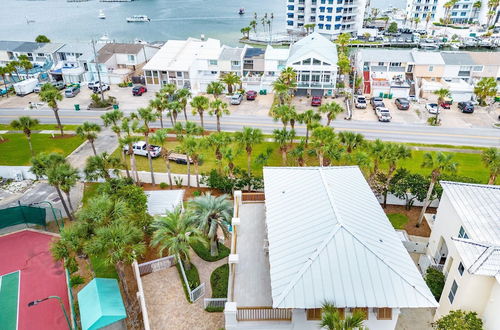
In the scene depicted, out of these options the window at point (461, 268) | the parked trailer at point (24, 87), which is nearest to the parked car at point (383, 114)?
the window at point (461, 268)

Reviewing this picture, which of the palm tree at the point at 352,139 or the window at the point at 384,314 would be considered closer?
the window at the point at 384,314

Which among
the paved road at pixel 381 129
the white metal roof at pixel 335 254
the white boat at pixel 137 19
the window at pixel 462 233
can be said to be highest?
the white metal roof at pixel 335 254

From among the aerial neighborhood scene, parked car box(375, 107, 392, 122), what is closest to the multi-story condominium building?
the aerial neighborhood scene

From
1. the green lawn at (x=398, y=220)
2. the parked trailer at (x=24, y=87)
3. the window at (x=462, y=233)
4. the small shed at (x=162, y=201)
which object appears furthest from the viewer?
the parked trailer at (x=24, y=87)

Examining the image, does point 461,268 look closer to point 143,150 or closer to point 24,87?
point 143,150

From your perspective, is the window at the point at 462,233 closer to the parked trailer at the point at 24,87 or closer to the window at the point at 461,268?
the window at the point at 461,268

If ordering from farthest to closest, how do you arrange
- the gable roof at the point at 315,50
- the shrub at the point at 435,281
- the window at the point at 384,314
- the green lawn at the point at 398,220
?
the gable roof at the point at 315,50 < the green lawn at the point at 398,220 < the shrub at the point at 435,281 < the window at the point at 384,314

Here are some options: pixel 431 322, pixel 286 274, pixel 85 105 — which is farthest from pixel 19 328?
pixel 85 105
